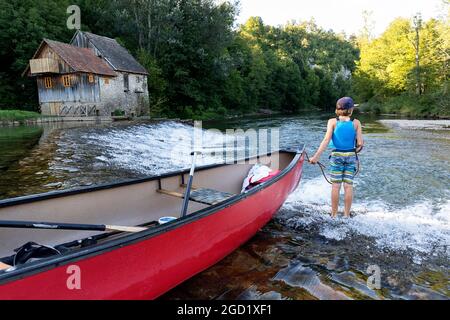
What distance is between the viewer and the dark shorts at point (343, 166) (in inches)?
203

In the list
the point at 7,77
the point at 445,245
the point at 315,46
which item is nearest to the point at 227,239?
the point at 445,245

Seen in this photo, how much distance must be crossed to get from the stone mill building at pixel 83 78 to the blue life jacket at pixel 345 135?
21.3 metres

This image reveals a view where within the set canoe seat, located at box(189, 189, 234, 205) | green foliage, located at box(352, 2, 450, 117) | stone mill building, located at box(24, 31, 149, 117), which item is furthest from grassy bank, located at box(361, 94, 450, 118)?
canoe seat, located at box(189, 189, 234, 205)

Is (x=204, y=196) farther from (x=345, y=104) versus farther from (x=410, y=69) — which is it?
(x=410, y=69)

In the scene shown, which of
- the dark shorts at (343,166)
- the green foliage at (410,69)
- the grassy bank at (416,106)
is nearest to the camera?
the dark shorts at (343,166)

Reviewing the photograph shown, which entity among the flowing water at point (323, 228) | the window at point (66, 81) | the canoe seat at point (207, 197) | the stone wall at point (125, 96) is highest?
the window at point (66, 81)

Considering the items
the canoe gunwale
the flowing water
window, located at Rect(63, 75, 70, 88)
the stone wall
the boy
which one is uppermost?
window, located at Rect(63, 75, 70, 88)

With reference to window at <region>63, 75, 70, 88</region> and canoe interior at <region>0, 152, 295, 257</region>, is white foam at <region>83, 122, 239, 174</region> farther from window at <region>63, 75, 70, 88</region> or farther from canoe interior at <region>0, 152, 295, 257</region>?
window at <region>63, 75, 70, 88</region>

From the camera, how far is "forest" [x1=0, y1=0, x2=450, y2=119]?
26.9m

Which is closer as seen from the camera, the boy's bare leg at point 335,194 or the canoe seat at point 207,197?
the canoe seat at point 207,197

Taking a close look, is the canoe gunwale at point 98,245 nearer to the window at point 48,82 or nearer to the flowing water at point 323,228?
the flowing water at point 323,228

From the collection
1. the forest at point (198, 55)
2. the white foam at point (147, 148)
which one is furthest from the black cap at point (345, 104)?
the forest at point (198, 55)

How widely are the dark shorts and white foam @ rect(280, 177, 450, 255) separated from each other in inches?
26.0
